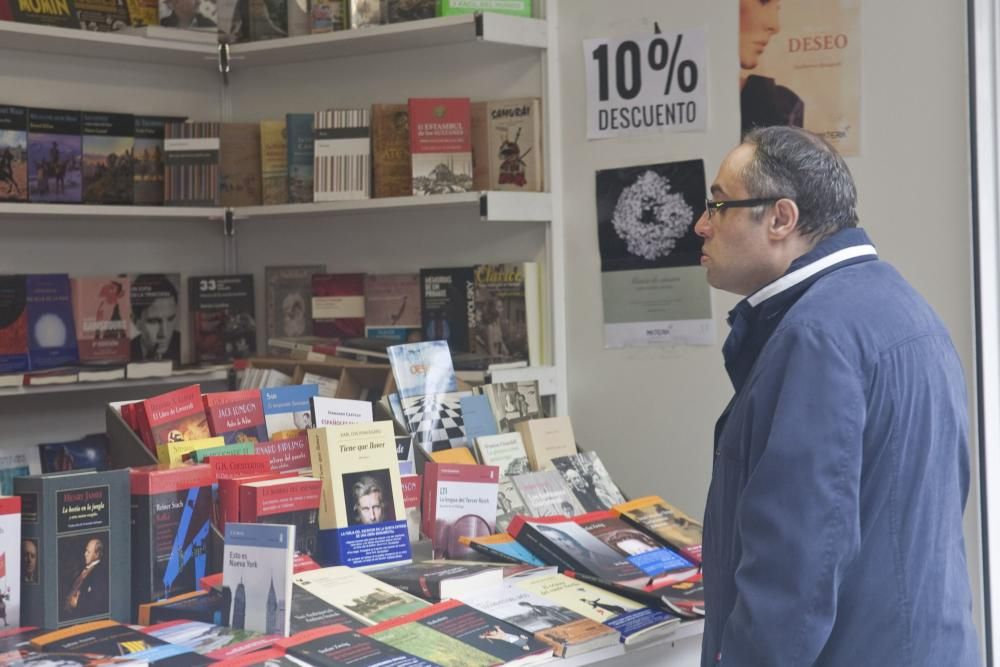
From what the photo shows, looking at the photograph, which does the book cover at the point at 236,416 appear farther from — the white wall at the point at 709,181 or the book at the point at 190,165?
the book at the point at 190,165

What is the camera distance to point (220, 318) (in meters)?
4.46

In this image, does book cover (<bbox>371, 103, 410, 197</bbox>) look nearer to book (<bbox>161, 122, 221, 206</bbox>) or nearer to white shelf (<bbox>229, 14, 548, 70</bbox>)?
white shelf (<bbox>229, 14, 548, 70</bbox>)

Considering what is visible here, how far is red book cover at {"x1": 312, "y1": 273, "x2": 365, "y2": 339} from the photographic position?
4.22m

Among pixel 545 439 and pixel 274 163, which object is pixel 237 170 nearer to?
pixel 274 163

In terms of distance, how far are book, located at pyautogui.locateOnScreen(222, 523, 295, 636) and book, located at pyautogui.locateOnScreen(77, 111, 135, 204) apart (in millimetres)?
2264

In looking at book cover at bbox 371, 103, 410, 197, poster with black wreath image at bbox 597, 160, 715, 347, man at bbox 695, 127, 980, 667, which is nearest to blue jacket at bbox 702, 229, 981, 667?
man at bbox 695, 127, 980, 667

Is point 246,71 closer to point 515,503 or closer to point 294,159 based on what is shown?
point 294,159

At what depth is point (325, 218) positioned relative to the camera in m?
4.36

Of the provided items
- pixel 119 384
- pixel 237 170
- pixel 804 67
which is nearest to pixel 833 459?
pixel 804 67

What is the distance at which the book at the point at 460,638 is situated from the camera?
7.36ft

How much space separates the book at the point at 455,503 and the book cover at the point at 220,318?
5.63 feet

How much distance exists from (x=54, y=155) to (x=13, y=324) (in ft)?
1.90

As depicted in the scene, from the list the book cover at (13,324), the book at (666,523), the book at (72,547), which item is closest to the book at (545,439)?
the book at (666,523)

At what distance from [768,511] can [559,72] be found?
7.27 feet
